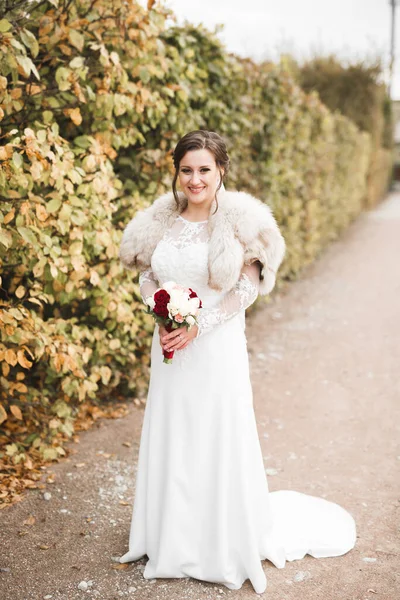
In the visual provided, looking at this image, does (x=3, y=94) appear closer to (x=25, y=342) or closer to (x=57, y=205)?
(x=57, y=205)

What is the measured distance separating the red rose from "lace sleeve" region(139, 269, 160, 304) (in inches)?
13.5

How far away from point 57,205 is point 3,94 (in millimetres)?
767

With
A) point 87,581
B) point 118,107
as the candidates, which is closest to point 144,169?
point 118,107

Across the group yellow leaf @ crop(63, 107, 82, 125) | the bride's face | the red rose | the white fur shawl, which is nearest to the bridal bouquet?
the red rose

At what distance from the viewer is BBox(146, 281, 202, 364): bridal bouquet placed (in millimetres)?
2867

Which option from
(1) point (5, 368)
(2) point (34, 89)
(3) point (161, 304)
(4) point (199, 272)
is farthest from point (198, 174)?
(1) point (5, 368)

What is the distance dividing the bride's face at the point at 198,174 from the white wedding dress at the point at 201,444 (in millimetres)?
171

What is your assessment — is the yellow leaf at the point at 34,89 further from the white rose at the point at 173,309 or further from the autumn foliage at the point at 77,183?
the white rose at the point at 173,309

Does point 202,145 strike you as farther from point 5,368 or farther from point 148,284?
point 5,368

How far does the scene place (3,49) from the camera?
11.8ft

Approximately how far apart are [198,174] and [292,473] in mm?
2552

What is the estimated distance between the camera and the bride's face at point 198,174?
311 cm

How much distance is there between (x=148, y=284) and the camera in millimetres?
3350

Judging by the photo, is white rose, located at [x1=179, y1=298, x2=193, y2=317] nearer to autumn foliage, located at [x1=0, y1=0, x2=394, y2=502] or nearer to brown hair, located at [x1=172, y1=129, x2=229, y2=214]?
brown hair, located at [x1=172, y1=129, x2=229, y2=214]
